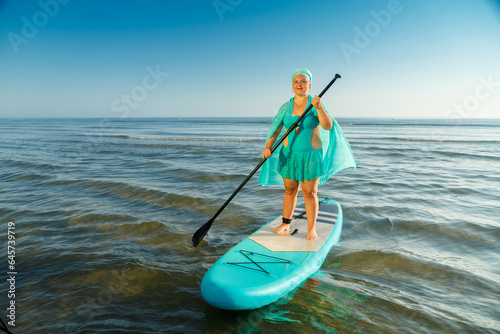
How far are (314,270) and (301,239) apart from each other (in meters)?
0.61

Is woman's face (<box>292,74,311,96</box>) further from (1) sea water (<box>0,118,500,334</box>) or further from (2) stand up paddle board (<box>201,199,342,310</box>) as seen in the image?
(1) sea water (<box>0,118,500,334</box>)

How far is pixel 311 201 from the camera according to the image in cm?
416

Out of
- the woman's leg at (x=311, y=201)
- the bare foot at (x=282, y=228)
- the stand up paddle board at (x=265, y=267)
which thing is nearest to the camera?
the stand up paddle board at (x=265, y=267)

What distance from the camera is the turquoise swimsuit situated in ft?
13.1

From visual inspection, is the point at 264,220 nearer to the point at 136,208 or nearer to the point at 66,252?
the point at 136,208

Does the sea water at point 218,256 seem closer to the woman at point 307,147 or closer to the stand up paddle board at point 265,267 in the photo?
the stand up paddle board at point 265,267

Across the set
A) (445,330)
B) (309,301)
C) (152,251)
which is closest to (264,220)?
(152,251)

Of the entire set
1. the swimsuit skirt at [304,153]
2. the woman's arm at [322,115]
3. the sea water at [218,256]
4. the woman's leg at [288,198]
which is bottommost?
the sea water at [218,256]

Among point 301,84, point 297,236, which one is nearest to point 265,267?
point 297,236

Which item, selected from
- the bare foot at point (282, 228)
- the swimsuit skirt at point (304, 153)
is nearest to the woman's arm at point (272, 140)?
the swimsuit skirt at point (304, 153)

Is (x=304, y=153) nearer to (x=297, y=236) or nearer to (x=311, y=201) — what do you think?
(x=311, y=201)

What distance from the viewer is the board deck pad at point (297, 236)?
3965 millimetres

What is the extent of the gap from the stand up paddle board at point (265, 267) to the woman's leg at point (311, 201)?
5.1 inches

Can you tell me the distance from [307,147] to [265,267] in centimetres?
174
